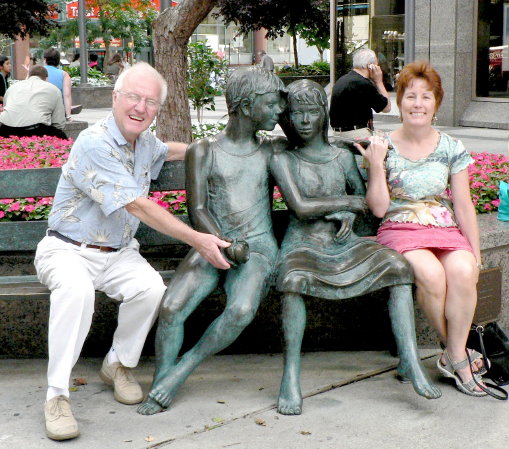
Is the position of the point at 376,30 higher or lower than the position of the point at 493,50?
higher

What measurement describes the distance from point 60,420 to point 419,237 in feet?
6.04

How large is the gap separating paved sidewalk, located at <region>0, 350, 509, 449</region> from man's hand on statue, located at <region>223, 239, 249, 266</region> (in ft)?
2.27

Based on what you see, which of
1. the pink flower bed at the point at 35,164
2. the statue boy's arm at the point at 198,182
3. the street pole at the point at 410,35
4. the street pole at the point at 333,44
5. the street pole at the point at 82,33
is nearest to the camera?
the statue boy's arm at the point at 198,182

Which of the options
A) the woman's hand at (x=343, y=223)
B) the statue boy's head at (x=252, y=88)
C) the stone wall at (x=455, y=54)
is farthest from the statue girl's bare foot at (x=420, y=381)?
the stone wall at (x=455, y=54)

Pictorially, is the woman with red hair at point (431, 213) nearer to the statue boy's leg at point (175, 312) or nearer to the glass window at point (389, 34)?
the statue boy's leg at point (175, 312)

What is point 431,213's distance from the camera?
4.34m

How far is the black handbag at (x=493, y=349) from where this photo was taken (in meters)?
→ 4.28

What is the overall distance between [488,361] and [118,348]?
5.80 ft

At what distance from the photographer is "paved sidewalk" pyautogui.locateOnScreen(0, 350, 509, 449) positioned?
12.1 ft

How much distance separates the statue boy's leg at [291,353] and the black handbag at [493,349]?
908 millimetres

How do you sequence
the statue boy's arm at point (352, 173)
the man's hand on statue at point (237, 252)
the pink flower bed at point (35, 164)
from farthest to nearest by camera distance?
the pink flower bed at point (35, 164), the statue boy's arm at point (352, 173), the man's hand on statue at point (237, 252)

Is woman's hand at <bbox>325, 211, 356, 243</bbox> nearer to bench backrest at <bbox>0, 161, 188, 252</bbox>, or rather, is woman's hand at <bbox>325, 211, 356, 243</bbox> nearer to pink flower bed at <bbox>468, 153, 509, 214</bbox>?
bench backrest at <bbox>0, 161, 188, 252</bbox>

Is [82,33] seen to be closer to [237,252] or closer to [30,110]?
[30,110]

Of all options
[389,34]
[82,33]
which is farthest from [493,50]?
[82,33]
